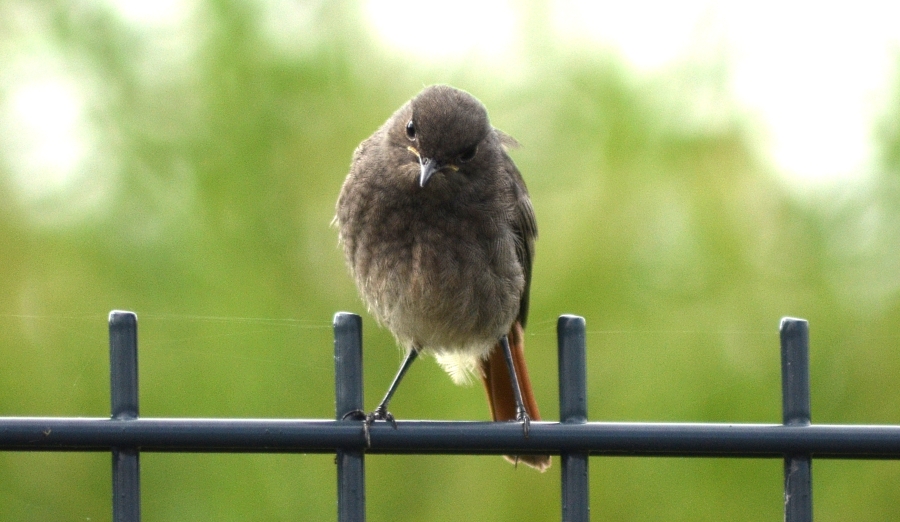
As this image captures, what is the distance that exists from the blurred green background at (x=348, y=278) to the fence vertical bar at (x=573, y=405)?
4.12m

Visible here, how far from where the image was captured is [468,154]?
383 cm

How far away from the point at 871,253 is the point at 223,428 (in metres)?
5.51

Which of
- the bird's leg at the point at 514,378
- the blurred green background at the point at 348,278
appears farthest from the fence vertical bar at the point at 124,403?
the blurred green background at the point at 348,278

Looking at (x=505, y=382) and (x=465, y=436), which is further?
(x=505, y=382)

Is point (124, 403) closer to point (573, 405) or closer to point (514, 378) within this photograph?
point (573, 405)

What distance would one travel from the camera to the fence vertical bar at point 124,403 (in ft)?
8.00

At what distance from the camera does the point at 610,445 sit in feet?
7.92

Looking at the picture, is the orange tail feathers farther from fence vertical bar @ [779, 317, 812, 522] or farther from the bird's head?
fence vertical bar @ [779, 317, 812, 522]

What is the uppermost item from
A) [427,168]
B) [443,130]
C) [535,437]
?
[443,130]

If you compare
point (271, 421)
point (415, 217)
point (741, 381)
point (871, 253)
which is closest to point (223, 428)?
point (271, 421)

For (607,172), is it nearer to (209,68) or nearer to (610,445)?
Result: (209,68)

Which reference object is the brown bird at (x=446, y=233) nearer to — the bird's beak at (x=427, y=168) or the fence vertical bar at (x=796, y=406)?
the bird's beak at (x=427, y=168)

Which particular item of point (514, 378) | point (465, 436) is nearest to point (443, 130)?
point (514, 378)

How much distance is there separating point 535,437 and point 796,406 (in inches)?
22.5
